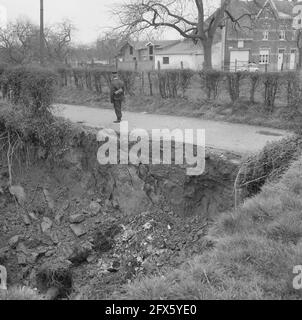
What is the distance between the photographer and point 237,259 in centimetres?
437

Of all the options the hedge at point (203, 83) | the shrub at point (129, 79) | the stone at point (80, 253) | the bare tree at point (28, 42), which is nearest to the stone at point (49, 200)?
the stone at point (80, 253)

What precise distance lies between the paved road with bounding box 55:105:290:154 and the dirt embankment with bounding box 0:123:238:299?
1.12m

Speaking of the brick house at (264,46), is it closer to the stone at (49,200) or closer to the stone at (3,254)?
the stone at (49,200)

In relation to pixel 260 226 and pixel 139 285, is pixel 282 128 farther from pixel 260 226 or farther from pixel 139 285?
pixel 139 285

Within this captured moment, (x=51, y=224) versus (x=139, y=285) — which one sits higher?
(x=139, y=285)

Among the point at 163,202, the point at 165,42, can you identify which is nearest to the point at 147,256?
the point at 163,202

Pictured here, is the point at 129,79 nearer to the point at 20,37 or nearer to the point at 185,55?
the point at 20,37

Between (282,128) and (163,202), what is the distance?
4520 millimetres

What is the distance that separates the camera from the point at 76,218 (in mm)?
9383

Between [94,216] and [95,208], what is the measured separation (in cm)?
25

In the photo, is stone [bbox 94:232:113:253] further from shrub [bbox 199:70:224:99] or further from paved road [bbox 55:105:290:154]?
shrub [bbox 199:70:224:99]

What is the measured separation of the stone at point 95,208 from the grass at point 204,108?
139 inches

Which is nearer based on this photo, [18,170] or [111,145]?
[111,145]

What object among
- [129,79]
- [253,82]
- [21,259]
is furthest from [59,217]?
[129,79]
